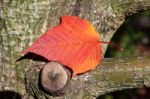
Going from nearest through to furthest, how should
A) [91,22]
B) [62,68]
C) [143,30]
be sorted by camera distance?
[62,68]
[91,22]
[143,30]

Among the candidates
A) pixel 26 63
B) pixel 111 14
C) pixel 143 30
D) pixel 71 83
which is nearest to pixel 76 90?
Result: pixel 71 83

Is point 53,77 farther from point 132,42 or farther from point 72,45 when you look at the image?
point 132,42

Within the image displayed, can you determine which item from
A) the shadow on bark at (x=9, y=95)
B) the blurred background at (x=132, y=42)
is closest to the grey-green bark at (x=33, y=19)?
the shadow on bark at (x=9, y=95)

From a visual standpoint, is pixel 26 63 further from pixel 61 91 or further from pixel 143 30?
pixel 143 30

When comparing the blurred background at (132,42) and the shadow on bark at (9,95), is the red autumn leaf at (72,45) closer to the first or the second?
the shadow on bark at (9,95)

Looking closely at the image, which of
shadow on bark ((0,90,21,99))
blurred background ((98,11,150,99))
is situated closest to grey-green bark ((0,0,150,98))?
shadow on bark ((0,90,21,99))
